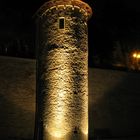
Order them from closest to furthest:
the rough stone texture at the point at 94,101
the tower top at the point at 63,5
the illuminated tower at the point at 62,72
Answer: the illuminated tower at the point at 62,72
the tower top at the point at 63,5
the rough stone texture at the point at 94,101

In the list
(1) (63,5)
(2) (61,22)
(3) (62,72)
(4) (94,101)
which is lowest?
(4) (94,101)

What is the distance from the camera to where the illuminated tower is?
1310 centimetres

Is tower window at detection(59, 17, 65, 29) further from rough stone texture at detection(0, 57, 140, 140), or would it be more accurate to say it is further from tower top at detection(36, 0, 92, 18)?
rough stone texture at detection(0, 57, 140, 140)

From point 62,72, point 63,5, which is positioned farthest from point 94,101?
point 63,5

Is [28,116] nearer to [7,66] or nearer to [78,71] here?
[7,66]

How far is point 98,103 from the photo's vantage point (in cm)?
1903


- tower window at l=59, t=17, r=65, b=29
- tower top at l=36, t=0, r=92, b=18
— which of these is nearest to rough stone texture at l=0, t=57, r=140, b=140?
tower top at l=36, t=0, r=92, b=18

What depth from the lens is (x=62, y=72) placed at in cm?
1348

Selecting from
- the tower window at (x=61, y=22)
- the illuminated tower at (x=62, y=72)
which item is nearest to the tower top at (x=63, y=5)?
the illuminated tower at (x=62, y=72)

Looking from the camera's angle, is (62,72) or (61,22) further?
(61,22)

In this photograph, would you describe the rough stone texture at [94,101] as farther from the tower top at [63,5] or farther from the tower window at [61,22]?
the tower window at [61,22]

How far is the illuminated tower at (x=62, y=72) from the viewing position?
13102 millimetres

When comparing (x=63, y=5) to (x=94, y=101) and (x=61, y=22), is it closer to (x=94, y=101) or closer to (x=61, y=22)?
(x=61, y=22)

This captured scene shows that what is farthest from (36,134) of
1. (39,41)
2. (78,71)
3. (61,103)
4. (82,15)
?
(82,15)
